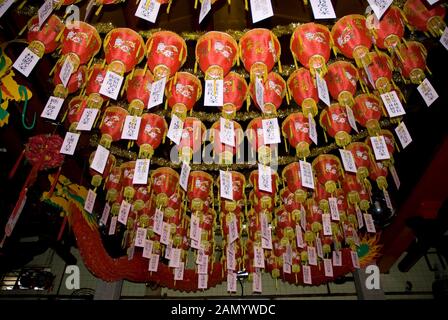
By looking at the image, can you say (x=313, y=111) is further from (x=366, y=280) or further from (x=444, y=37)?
(x=366, y=280)

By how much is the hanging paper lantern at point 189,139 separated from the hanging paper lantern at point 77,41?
1630 millimetres

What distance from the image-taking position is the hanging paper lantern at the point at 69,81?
13.1 ft

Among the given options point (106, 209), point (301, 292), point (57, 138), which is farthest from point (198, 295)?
point (57, 138)

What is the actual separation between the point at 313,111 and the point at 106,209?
178 inches

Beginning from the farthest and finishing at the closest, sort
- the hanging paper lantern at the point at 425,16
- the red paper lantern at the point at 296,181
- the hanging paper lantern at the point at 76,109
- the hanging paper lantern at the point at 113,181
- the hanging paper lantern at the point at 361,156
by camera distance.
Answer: the hanging paper lantern at the point at 113,181 < the red paper lantern at the point at 296,181 < the hanging paper lantern at the point at 361,156 < the hanging paper lantern at the point at 76,109 < the hanging paper lantern at the point at 425,16

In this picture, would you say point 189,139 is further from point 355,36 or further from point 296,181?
point 355,36

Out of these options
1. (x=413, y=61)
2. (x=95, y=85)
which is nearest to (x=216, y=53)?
(x=95, y=85)

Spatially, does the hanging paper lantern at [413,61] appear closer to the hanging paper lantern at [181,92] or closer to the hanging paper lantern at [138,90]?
the hanging paper lantern at [181,92]

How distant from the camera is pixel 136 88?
4277 mm

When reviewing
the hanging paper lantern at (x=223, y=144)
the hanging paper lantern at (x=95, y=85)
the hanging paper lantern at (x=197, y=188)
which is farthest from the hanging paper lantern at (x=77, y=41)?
the hanging paper lantern at (x=197, y=188)

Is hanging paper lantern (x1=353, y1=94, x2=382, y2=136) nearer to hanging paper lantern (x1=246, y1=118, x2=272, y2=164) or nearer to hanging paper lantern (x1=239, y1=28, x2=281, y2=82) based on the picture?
hanging paper lantern (x1=246, y1=118, x2=272, y2=164)

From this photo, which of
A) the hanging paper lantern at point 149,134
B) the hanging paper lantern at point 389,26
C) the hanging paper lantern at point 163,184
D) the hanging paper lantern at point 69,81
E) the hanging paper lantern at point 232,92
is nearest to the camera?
the hanging paper lantern at point 389,26

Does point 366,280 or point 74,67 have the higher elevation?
point 74,67

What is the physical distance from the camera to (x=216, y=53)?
376cm
